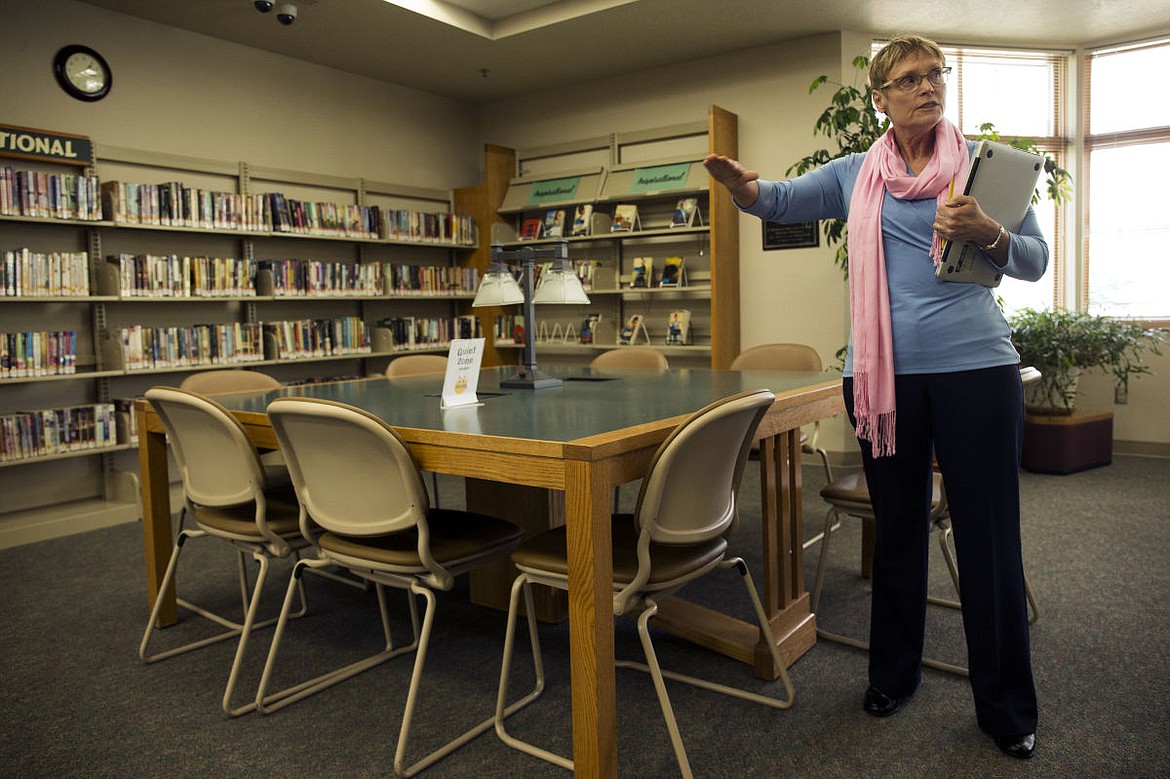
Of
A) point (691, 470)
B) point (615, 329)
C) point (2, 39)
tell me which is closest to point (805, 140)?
point (615, 329)

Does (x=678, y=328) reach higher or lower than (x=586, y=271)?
lower

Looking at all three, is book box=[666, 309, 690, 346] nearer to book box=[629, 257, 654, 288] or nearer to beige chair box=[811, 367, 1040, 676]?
book box=[629, 257, 654, 288]

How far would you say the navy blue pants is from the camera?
1.75 meters

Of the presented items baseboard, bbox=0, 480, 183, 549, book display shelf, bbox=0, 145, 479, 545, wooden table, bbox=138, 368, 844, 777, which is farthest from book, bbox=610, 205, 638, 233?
baseboard, bbox=0, 480, 183, 549

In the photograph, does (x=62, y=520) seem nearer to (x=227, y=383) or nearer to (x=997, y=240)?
(x=227, y=383)

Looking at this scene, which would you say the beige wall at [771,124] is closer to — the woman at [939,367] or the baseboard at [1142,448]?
the baseboard at [1142,448]

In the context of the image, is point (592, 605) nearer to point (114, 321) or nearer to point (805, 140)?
point (114, 321)

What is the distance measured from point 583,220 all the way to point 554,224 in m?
0.27

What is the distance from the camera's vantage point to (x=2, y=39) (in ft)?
13.5

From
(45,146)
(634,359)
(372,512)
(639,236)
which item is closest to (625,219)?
(639,236)

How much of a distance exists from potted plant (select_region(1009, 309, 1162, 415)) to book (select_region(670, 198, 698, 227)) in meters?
2.10

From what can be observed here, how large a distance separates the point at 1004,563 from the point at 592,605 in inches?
37.1

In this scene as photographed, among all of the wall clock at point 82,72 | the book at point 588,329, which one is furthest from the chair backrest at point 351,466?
the book at point 588,329

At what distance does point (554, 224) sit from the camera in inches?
240
